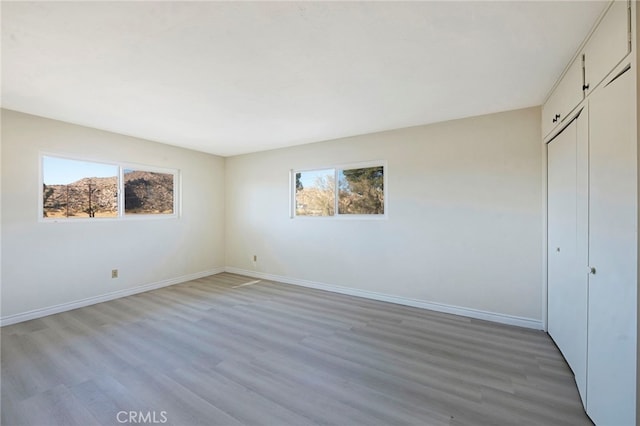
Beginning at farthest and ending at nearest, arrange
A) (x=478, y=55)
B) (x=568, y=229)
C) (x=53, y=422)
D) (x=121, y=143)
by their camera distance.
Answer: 1. (x=121, y=143)
2. (x=568, y=229)
3. (x=478, y=55)
4. (x=53, y=422)

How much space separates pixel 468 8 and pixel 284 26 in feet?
3.47

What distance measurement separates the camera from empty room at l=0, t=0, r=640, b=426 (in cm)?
158


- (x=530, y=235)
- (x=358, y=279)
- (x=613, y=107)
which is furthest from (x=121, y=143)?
(x=530, y=235)

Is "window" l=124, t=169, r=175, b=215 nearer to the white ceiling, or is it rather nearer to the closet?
the white ceiling

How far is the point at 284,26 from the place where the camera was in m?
1.65

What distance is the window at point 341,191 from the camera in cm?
393

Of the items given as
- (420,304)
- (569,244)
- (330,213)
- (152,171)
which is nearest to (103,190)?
(152,171)

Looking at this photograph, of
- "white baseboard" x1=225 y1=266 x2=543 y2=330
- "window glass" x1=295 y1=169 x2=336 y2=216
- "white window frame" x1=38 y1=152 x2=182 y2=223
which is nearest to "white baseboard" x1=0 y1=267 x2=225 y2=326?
"white window frame" x1=38 y1=152 x2=182 y2=223

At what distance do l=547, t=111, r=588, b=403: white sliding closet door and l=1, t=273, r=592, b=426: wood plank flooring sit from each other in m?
0.23

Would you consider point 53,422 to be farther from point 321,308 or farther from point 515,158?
point 515,158

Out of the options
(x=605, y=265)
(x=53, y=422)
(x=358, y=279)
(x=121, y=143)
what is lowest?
(x=53, y=422)

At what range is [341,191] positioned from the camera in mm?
4266

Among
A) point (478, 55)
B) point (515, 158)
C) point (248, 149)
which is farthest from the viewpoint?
point (248, 149)

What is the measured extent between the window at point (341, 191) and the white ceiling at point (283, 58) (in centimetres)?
96
